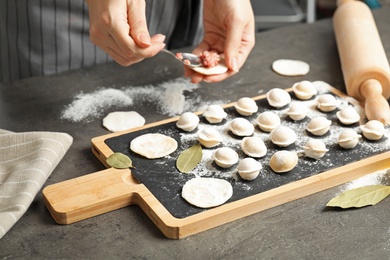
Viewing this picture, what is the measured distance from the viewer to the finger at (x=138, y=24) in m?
1.18

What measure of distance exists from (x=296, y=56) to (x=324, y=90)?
24cm

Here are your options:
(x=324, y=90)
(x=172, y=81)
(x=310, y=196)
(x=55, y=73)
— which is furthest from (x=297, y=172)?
(x=55, y=73)

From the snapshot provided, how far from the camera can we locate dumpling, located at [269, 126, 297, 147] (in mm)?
1163

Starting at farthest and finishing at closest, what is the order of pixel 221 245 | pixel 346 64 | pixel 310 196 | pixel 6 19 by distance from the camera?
pixel 6 19 → pixel 346 64 → pixel 310 196 → pixel 221 245

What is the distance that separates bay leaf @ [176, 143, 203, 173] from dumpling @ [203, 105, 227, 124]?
0.10 meters

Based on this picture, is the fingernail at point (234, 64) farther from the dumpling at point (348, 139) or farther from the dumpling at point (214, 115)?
the dumpling at point (348, 139)

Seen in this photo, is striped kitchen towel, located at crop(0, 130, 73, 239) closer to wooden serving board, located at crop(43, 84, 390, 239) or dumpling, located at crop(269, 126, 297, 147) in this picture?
wooden serving board, located at crop(43, 84, 390, 239)

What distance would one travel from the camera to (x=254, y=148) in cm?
Result: 114

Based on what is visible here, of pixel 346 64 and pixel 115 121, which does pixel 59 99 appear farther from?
pixel 346 64

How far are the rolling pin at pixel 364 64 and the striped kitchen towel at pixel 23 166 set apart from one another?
62cm

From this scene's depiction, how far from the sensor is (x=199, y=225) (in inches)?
39.6

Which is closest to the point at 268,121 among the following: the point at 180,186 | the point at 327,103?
the point at 327,103

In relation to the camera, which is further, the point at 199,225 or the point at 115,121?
the point at 115,121

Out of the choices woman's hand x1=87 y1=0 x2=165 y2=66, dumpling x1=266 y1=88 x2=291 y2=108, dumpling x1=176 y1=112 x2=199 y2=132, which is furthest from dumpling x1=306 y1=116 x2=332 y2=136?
woman's hand x1=87 y1=0 x2=165 y2=66
